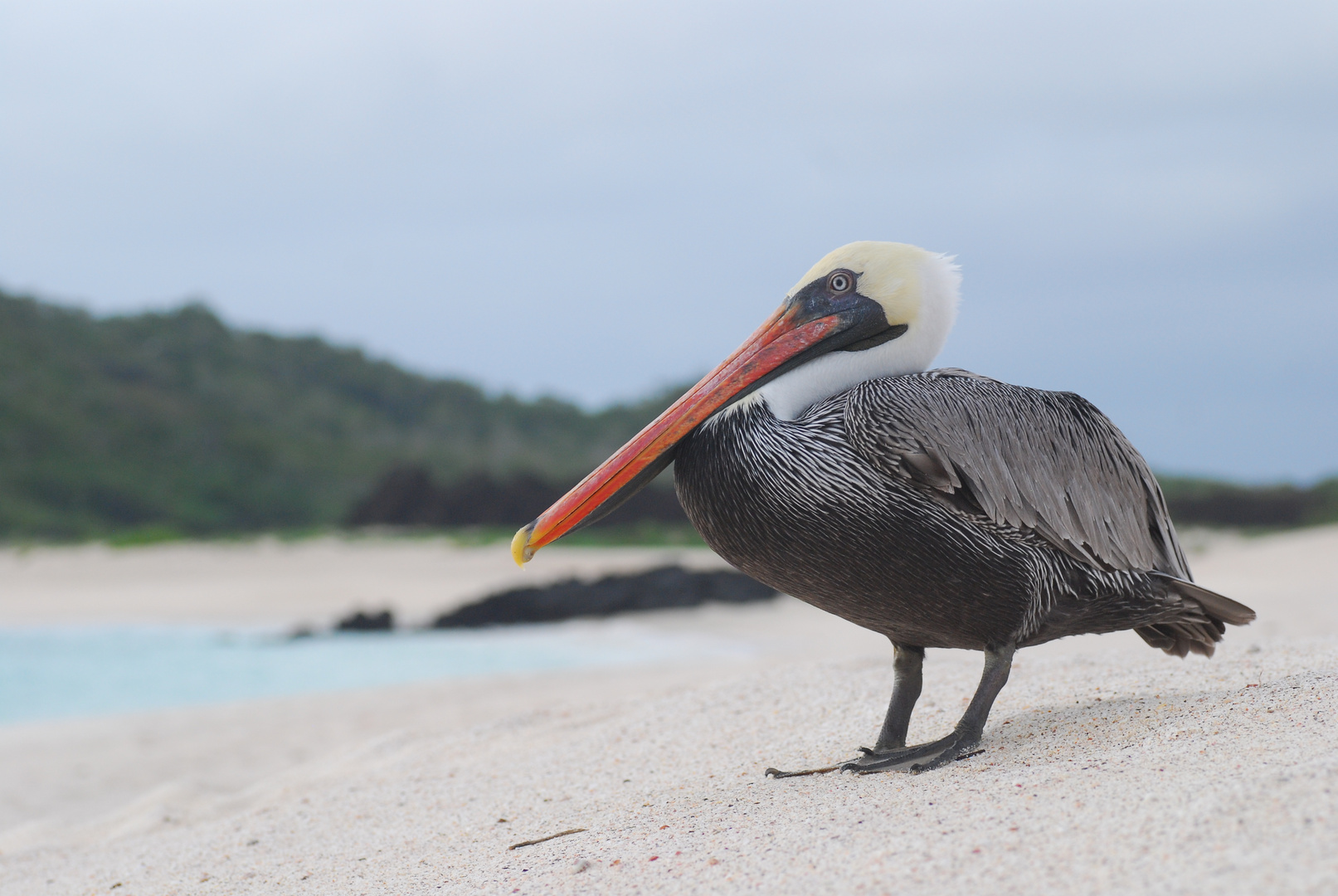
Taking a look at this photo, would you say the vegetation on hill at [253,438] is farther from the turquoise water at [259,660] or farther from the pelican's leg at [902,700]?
the pelican's leg at [902,700]

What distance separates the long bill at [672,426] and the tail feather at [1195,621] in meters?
1.18

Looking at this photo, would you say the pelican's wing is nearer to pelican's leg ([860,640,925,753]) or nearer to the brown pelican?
the brown pelican

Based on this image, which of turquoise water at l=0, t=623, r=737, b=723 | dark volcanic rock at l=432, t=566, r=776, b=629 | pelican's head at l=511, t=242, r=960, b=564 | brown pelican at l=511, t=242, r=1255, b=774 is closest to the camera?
brown pelican at l=511, t=242, r=1255, b=774

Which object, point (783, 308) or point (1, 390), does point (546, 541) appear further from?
point (1, 390)

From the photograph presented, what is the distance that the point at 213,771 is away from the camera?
6273mm

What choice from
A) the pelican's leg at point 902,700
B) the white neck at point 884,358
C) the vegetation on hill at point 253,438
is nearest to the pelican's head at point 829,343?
the white neck at point 884,358

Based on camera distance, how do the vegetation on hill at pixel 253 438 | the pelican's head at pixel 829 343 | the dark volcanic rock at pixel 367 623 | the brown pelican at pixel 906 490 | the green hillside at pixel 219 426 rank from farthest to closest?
the green hillside at pixel 219 426 → the vegetation on hill at pixel 253 438 → the dark volcanic rock at pixel 367 623 → the pelican's head at pixel 829 343 → the brown pelican at pixel 906 490

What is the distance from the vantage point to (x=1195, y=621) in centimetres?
332

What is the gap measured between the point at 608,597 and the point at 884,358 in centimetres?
1080

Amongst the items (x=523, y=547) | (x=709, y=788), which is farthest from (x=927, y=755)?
(x=523, y=547)

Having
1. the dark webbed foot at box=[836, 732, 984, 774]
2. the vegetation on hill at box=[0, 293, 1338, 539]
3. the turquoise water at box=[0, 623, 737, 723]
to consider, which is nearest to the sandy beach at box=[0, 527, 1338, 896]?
the dark webbed foot at box=[836, 732, 984, 774]

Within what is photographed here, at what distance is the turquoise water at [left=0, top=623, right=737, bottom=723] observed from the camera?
10344 millimetres

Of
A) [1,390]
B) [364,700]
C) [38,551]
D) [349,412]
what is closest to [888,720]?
[364,700]

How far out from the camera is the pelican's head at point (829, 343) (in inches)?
123
